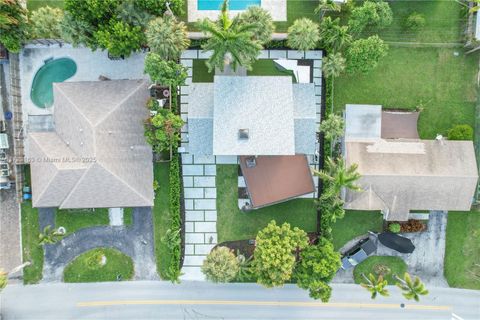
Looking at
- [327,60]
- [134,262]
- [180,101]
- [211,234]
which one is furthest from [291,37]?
[134,262]

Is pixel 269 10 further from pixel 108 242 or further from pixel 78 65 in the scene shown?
pixel 108 242

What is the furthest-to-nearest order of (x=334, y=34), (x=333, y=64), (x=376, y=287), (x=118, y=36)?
1. (x=333, y=64)
2. (x=334, y=34)
3. (x=376, y=287)
4. (x=118, y=36)

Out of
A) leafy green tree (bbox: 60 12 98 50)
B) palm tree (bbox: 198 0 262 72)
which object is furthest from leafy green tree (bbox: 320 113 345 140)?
leafy green tree (bbox: 60 12 98 50)

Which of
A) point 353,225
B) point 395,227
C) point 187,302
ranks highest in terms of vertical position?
point 395,227

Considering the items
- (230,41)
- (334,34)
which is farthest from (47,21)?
(334,34)

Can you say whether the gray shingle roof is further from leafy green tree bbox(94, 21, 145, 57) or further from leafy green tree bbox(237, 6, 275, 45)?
leafy green tree bbox(94, 21, 145, 57)

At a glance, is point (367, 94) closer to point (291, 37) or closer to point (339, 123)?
point (339, 123)
